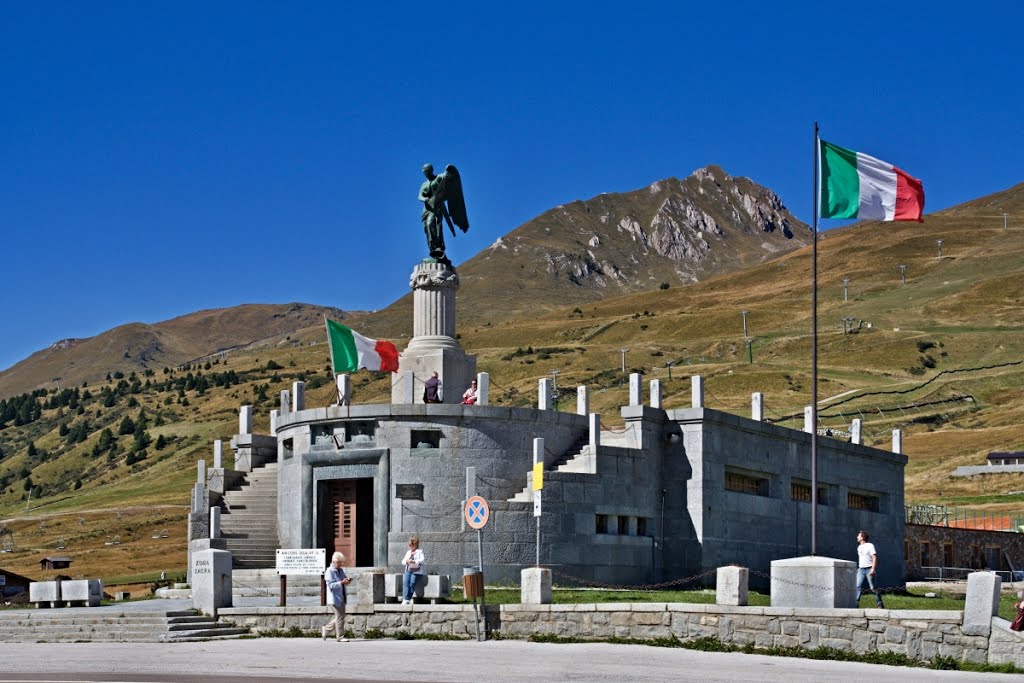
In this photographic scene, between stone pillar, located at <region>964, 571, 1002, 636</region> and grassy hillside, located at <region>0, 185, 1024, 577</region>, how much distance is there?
44832mm

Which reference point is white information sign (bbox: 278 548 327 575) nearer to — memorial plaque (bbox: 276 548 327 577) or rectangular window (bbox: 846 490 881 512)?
memorial plaque (bbox: 276 548 327 577)

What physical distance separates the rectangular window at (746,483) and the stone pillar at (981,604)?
1777 centimetres

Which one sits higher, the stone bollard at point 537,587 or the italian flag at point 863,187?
the italian flag at point 863,187

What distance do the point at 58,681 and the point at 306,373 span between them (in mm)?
134963

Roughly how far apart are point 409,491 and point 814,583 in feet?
45.5

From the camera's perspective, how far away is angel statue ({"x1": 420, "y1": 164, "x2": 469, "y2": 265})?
39.8 meters

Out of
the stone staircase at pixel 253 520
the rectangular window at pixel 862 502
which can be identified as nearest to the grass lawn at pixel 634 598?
the stone staircase at pixel 253 520

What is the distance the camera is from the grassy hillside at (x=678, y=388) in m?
82.0

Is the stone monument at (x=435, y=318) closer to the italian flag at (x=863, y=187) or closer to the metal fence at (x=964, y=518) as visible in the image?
the italian flag at (x=863, y=187)

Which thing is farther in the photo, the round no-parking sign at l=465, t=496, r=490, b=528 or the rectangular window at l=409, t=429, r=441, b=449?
the rectangular window at l=409, t=429, r=441, b=449

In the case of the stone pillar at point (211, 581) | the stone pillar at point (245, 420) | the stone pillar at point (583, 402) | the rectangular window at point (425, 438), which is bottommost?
the stone pillar at point (211, 581)

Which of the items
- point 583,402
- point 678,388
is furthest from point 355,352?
point 678,388

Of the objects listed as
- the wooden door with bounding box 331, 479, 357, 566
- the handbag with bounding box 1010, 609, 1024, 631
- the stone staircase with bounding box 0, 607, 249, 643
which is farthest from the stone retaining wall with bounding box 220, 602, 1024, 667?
the wooden door with bounding box 331, 479, 357, 566

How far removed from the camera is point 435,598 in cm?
2638
